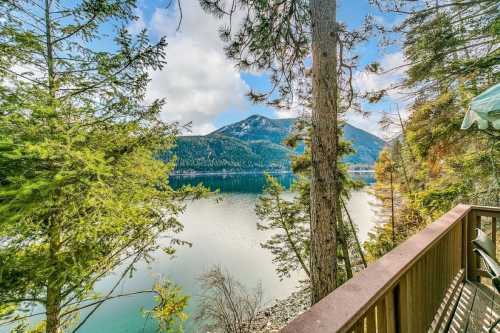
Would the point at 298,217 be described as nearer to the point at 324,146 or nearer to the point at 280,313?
the point at 280,313

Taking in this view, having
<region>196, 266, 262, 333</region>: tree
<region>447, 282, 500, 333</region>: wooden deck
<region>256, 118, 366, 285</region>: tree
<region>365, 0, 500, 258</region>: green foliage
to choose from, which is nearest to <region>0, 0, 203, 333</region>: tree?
<region>447, 282, 500, 333</region>: wooden deck

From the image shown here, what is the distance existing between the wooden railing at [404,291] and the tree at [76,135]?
2.04m

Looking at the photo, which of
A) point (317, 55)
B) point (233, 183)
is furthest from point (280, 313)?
point (233, 183)

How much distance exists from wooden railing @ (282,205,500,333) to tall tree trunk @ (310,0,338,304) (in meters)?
1.19

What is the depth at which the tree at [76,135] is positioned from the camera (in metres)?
2.14

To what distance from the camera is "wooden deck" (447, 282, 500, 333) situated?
1.95 meters

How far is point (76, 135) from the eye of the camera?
2291mm

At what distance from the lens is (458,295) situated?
243 cm

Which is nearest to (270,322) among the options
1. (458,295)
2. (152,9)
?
(458,295)

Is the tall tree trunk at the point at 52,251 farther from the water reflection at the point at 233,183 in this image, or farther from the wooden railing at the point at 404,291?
the water reflection at the point at 233,183

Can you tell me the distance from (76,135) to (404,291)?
2950mm

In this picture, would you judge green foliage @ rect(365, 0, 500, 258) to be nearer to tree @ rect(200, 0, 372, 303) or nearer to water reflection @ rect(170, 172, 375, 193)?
tree @ rect(200, 0, 372, 303)

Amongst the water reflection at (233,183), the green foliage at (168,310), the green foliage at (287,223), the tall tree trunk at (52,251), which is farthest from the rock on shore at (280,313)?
the water reflection at (233,183)

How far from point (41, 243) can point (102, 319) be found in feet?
25.1
